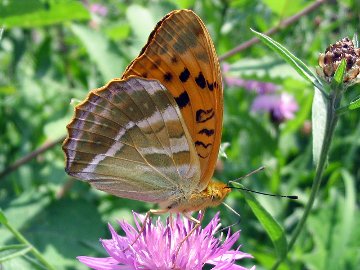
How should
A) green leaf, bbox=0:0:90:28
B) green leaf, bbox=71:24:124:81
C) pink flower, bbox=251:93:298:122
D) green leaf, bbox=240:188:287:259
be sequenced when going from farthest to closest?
pink flower, bbox=251:93:298:122 < green leaf, bbox=71:24:124:81 < green leaf, bbox=0:0:90:28 < green leaf, bbox=240:188:287:259

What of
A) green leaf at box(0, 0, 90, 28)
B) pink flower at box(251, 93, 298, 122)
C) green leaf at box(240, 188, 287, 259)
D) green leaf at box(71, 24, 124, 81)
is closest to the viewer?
green leaf at box(240, 188, 287, 259)

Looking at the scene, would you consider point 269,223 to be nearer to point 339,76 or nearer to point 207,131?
point 207,131

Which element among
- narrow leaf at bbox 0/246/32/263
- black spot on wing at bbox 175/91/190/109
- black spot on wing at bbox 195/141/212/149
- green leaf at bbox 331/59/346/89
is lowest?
narrow leaf at bbox 0/246/32/263

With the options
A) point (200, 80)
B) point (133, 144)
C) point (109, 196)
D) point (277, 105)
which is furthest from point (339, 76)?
point (277, 105)

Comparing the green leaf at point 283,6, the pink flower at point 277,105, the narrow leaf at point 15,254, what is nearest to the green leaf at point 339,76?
the narrow leaf at point 15,254

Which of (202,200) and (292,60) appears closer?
(292,60)

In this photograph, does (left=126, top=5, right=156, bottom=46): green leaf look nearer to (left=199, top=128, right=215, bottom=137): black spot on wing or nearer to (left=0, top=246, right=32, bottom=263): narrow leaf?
(left=199, top=128, right=215, bottom=137): black spot on wing

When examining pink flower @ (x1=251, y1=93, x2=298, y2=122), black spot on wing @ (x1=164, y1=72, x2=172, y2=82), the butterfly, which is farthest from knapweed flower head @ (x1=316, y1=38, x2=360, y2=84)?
pink flower @ (x1=251, y1=93, x2=298, y2=122)
